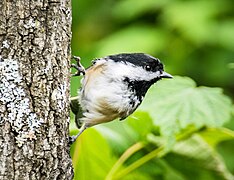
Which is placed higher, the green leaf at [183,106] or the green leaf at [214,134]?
the green leaf at [183,106]

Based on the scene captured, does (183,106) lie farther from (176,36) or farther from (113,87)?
(176,36)

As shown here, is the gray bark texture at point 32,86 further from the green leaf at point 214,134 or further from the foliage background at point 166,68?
the green leaf at point 214,134

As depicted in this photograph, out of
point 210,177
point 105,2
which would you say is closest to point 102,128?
point 210,177

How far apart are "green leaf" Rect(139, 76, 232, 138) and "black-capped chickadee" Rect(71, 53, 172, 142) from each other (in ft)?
0.26

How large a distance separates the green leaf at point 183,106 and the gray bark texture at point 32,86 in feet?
2.12

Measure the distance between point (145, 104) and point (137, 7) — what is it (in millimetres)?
2492

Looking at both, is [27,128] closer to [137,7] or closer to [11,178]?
[11,178]

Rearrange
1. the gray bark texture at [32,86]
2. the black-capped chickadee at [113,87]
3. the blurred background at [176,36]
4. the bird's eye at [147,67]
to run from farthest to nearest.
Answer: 1. the blurred background at [176,36]
2. the bird's eye at [147,67]
3. the black-capped chickadee at [113,87]
4. the gray bark texture at [32,86]

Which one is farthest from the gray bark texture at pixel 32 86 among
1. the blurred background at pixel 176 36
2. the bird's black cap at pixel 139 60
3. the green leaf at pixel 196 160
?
the blurred background at pixel 176 36

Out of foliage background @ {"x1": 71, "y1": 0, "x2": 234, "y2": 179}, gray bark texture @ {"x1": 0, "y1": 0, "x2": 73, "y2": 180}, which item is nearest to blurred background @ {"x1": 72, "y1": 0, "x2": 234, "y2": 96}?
foliage background @ {"x1": 71, "y1": 0, "x2": 234, "y2": 179}

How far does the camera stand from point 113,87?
2.59 meters

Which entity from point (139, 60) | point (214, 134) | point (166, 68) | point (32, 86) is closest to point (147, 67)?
point (139, 60)

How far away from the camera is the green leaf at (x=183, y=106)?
8.43ft

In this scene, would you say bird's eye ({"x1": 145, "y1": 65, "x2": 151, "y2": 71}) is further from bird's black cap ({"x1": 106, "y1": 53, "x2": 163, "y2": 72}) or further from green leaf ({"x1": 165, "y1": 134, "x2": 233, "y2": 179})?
green leaf ({"x1": 165, "y1": 134, "x2": 233, "y2": 179})
